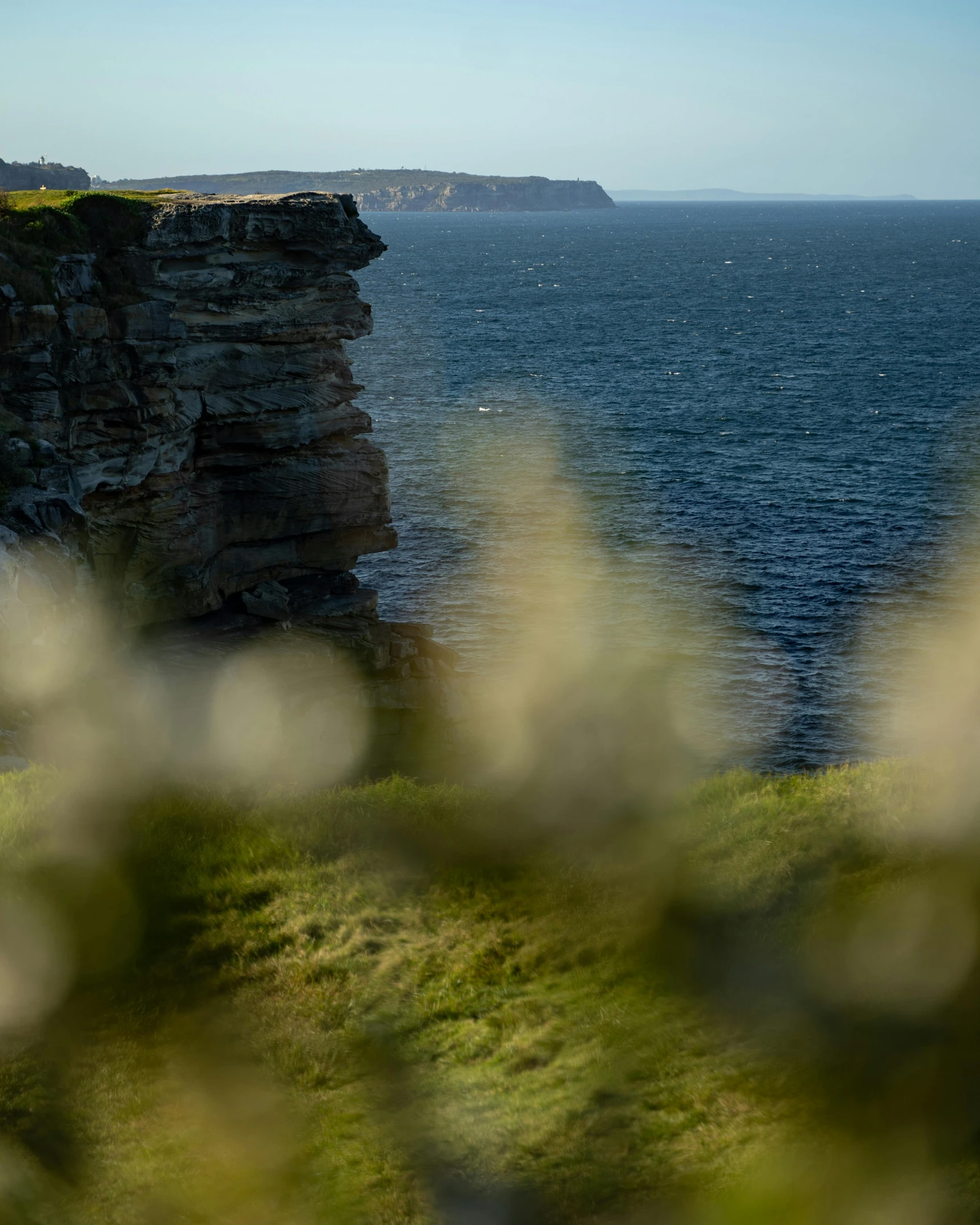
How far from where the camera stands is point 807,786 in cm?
1803

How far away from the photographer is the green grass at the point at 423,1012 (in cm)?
1124

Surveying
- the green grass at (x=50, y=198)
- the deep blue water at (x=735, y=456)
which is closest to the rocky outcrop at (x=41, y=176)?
the deep blue water at (x=735, y=456)

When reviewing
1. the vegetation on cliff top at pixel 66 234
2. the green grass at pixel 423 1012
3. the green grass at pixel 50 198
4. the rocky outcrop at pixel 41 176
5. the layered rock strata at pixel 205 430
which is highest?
the rocky outcrop at pixel 41 176

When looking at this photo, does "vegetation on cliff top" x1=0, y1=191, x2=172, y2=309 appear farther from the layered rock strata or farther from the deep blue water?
the deep blue water

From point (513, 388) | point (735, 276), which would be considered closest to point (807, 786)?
point (513, 388)

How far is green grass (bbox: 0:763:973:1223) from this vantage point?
1124cm

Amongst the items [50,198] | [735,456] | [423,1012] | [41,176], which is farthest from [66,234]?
[41,176]

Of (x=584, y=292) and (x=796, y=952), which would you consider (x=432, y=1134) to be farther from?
(x=584, y=292)

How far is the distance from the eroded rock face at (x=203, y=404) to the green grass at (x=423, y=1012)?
1296 cm

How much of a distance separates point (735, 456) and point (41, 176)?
130 meters

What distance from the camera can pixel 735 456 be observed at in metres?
67.9

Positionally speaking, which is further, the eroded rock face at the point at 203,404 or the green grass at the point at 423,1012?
the eroded rock face at the point at 203,404

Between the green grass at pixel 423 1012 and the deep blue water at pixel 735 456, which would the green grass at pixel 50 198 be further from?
the deep blue water at pixel 735 456

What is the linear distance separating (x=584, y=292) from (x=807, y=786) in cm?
14184
